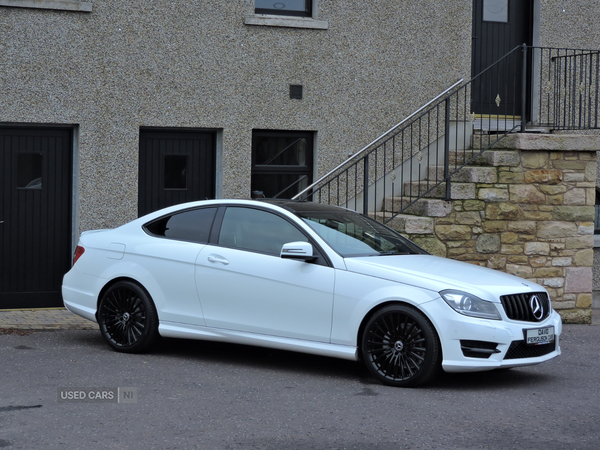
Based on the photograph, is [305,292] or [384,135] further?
[384,135]

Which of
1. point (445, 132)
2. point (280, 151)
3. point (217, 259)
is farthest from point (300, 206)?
point (280, 151)

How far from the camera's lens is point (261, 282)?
7230 millimetres

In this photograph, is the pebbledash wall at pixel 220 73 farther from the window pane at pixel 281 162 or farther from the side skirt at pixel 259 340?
the side skirt at pixel 259 340

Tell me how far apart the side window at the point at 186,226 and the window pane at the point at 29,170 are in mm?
3275

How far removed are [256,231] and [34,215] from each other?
4.34 m

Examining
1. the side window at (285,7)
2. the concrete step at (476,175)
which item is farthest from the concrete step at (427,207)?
the side window at (285,7)

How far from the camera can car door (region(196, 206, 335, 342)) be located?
23.1 ft

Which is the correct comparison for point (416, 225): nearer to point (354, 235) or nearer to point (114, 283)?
point (354, 235)

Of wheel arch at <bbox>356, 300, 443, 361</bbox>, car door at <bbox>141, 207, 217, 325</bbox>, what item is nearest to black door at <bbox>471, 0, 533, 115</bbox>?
car door at <bbox>141, 207, 217, 325</bbox>

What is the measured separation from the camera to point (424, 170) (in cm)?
1215

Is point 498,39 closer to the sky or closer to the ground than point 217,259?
closer to the sky

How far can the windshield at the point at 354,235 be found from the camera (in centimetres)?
732

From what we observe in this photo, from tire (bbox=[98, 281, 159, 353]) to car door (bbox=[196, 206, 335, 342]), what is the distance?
1.87 ft

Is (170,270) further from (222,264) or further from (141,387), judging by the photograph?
(141,387)
